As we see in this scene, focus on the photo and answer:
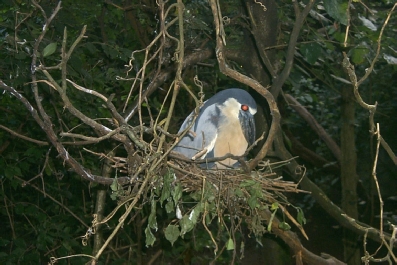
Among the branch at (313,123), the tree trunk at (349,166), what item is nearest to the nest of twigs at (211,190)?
the branch at (313,123)

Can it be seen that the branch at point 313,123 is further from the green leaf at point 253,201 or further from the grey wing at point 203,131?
the green leaf at point 253,201

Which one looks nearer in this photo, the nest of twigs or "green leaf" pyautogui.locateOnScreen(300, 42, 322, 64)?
the nest of twigs

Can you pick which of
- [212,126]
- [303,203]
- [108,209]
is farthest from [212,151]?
[303,203]

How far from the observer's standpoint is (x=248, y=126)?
7.72 feet

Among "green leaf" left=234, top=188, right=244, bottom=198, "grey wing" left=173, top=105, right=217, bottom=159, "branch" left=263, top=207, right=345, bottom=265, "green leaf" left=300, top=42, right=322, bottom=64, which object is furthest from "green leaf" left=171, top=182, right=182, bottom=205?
"green leaf" left=300, top=42, right=322, bottom=64

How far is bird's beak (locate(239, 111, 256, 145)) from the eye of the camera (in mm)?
2342

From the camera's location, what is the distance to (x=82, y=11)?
2.99 metres

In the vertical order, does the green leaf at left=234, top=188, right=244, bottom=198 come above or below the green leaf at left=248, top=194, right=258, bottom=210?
below

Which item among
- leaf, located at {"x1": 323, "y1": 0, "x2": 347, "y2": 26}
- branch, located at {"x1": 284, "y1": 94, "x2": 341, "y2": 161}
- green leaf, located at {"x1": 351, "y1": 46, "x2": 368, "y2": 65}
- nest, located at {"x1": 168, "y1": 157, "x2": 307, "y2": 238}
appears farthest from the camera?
branch, located at {"x1": 284, "y1": 94, "x2": 341, "y2": 161}

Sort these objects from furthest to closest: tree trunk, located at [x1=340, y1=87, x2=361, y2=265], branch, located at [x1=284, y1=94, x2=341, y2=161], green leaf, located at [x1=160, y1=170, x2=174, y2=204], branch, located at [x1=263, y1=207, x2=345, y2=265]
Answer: tree trunk, located at [x1=340, y1=87, x2=361, y2=265], branch, located at [x1=284, y1=94, x2=341, y2=161], branch, located at [x1=263, y1=207, x2=345, y2=265], green leaf, located at [x1=160, y1=170, x2=174, y2=204]

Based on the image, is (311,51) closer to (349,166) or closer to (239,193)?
(239,193)

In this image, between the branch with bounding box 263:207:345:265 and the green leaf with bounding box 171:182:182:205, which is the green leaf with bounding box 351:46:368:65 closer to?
the branch with bounding box 263:207:345:265

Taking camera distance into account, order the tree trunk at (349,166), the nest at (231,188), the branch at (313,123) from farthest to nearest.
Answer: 1. the tree trunk at (349,166)
2. the branch at (313,123)
3. the nest at (231,188)

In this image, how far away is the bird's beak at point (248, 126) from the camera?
92.2 inches
